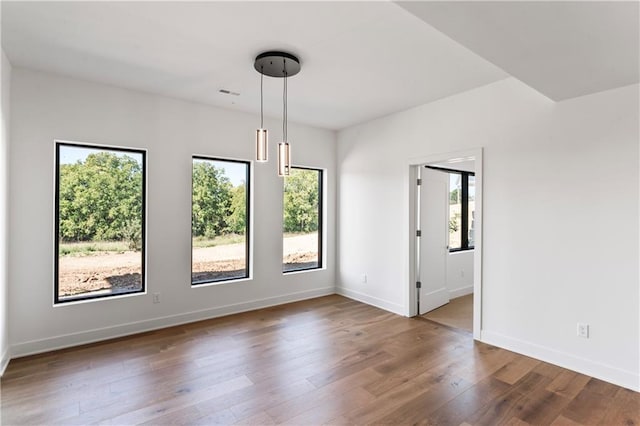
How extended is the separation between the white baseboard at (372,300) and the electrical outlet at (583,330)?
2017 millimetres

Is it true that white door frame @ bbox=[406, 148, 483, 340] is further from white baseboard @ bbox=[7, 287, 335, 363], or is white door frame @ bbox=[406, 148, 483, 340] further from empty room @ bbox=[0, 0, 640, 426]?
white baseboard @ bbox=[7, 287, 335, 363]

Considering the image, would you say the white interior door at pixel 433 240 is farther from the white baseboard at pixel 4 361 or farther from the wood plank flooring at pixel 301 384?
the white baseboard at pixel 4 361

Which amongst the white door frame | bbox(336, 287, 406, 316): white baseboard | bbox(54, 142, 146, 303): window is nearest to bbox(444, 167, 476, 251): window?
the white door frame

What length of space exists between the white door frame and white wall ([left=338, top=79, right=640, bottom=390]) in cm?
6

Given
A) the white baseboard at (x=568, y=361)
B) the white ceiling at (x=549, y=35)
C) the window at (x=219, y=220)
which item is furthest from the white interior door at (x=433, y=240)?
the window at (x=219, y=220)

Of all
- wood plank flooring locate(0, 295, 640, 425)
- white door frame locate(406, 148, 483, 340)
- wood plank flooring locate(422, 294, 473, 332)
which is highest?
white door frame locate(406, 148, 483, 340)

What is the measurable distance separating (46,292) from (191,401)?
2.15 meters

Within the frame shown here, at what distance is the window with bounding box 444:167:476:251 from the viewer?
5766 millimetres

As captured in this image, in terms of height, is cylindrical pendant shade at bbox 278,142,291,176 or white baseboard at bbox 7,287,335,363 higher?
cylindrical pendant shade at bbox 278,142,291,176

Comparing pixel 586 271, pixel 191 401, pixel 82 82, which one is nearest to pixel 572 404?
pixel 586 271

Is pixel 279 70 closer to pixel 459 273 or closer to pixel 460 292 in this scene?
pixel 459 273

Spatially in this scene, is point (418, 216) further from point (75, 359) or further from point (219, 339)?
point (75, 359)

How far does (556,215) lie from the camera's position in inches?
125

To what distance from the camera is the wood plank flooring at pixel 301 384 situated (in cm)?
236
